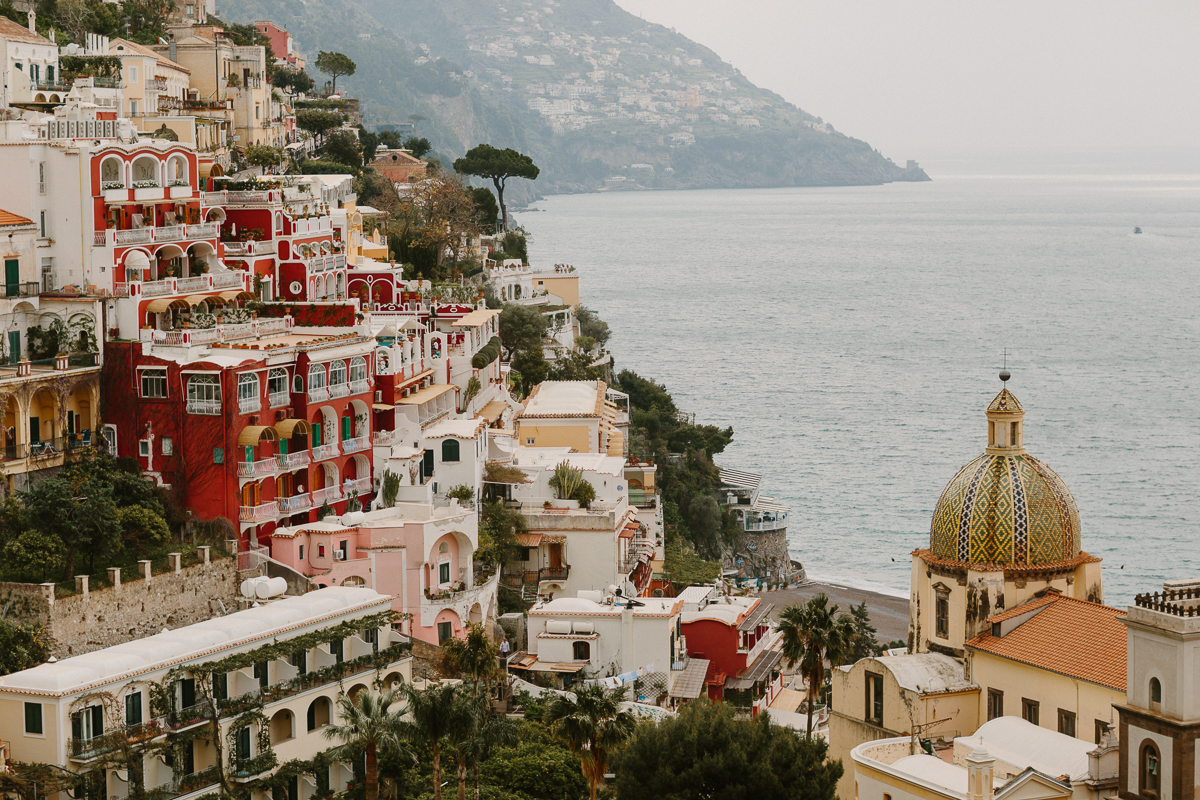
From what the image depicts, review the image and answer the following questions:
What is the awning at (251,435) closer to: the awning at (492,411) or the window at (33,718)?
the window at (33,718)

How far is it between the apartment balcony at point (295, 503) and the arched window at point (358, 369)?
3943mm

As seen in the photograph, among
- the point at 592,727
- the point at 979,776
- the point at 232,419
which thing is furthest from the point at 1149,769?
the point at 232,419

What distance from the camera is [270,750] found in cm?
3544

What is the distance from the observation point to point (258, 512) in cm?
4288

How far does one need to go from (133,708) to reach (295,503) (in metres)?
11.7

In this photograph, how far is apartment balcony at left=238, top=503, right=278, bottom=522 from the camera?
1673 inches

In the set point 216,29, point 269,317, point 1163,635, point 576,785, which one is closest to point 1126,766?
point 1163,635

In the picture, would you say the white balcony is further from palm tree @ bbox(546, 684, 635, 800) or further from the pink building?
palm tree @ bbox(546, 684, 635, 800)

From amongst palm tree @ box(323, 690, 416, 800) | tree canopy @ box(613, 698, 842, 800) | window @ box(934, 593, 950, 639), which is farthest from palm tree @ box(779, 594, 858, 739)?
palm tree @ box(323, 690, 416, 800)

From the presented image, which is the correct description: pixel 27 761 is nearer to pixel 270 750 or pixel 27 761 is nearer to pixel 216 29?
pixel 270 750

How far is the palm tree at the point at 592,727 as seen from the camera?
3162 cm

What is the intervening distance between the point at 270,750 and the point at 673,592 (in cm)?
2455

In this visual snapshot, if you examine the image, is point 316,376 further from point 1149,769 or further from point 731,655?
point 1149,769

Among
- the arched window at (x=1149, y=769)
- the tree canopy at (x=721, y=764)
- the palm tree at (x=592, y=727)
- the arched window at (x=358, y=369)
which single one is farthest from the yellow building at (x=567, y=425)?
the arched window at (x=1149, y=769)
